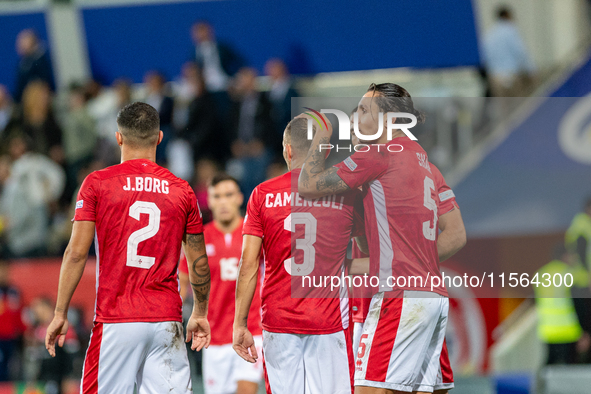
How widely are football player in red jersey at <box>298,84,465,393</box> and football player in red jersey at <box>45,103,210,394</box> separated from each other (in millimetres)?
1152

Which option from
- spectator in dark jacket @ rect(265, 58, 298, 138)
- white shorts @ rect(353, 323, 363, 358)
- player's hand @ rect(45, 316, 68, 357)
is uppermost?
spectator in dark jacket @ rect(265, 58, 298, 138)

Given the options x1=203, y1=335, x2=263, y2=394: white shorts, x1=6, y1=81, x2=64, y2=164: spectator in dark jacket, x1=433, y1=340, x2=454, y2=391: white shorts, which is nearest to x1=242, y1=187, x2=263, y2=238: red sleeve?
x1=433, y1=340, x2=454, y2=391: white shorts

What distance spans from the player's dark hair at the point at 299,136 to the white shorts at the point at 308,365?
150 cm

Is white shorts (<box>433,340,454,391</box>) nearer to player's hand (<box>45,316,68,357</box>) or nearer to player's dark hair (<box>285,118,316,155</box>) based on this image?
player's dark hair (<box>285,118,316,155</box>)

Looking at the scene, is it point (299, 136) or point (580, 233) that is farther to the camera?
point (580, 233)

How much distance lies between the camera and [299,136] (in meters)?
5.91

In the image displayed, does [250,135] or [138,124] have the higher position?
[250,135]

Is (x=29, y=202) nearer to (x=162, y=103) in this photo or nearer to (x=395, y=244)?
(x=162, y=103)

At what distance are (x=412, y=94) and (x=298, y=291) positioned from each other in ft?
29.0

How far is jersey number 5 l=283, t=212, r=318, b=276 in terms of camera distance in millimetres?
5742

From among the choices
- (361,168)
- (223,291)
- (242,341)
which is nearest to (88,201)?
(242,341)

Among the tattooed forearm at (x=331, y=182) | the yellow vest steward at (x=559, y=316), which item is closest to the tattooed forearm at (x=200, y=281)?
the tattooed forearm at (x=331, y=182)

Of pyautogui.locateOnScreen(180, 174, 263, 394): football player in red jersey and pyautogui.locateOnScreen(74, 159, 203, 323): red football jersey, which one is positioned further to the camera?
pyautogui.locateOnScreen(180, 174, 263, 394): football player in red jersey

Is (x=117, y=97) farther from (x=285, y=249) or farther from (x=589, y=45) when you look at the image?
(x=285, y=249)
